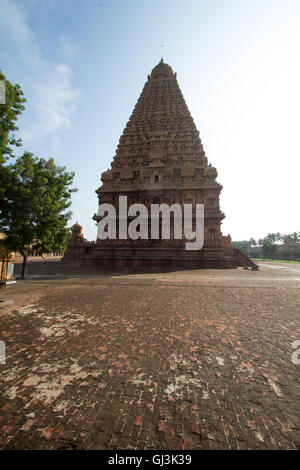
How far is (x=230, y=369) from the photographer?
3299 millimetres

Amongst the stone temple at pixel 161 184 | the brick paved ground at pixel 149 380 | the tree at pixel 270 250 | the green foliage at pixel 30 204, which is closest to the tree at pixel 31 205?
the green foliage at pixel 30 204

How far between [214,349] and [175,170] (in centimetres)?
2690

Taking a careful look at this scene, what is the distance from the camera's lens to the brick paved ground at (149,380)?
2137 mm

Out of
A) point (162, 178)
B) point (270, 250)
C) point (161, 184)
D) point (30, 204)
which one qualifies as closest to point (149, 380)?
point (30, 204)

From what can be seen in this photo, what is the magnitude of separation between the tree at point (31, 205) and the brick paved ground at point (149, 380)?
13.4ft

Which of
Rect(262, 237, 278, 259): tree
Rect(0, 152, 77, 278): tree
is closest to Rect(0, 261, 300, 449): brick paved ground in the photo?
Rect(0, 152, 77, 278): tree

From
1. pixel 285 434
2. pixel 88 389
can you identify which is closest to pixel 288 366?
pixel 285 434

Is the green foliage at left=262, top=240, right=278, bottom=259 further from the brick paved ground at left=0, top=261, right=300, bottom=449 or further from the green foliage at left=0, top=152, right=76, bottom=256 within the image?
the green foliage at left=0, top=152, right=76, bottom=256

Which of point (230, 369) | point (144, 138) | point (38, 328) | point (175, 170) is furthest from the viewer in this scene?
point (144, 138)

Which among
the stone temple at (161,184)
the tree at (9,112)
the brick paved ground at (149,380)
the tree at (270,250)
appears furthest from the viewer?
the tree at (270,250)

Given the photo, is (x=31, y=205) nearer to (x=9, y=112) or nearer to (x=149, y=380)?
(x=9, y=112)

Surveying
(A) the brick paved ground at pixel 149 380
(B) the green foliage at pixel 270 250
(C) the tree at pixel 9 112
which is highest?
(C) the tree at pixel 9 112

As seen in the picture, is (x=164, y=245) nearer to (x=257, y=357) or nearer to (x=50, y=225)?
(x=50, y=225)

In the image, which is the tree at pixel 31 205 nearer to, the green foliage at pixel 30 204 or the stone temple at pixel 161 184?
the green foliage at pixel 30 204
